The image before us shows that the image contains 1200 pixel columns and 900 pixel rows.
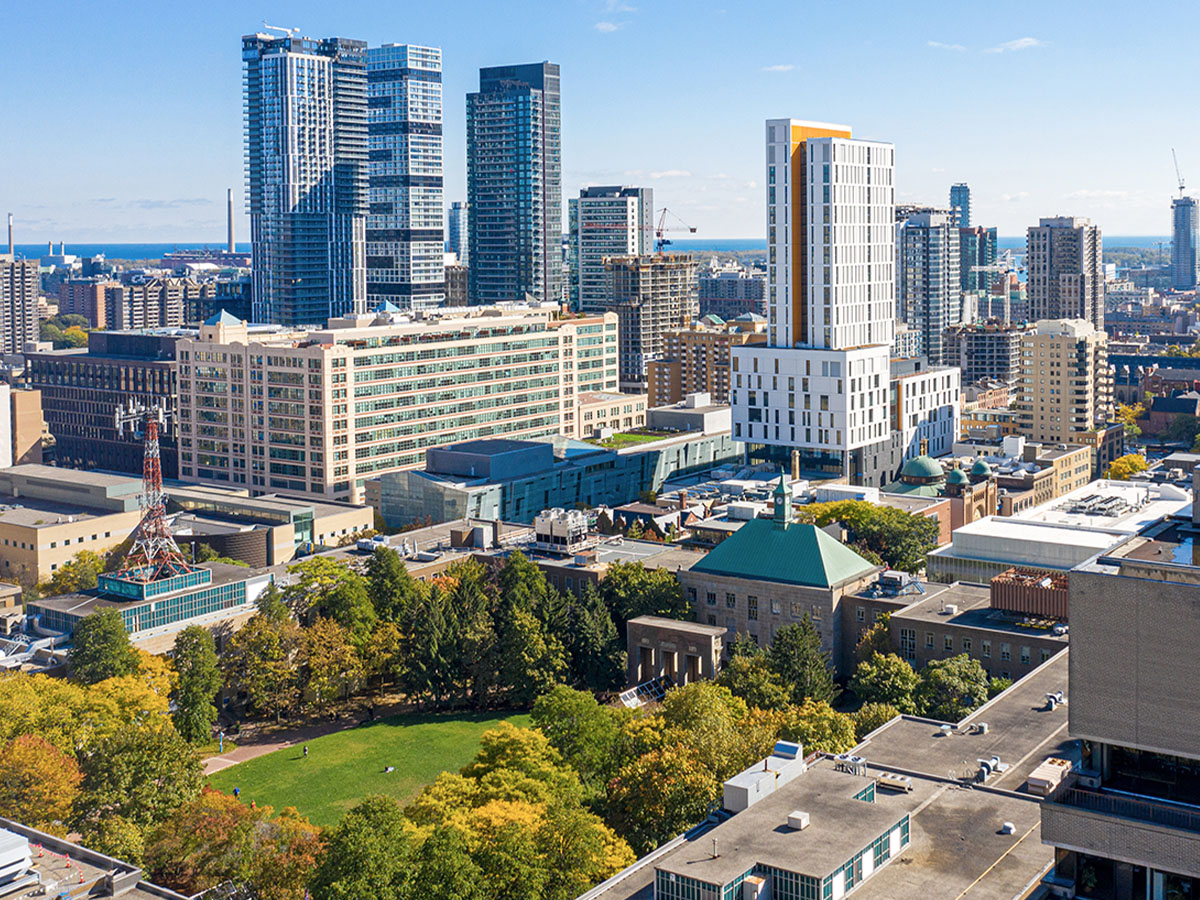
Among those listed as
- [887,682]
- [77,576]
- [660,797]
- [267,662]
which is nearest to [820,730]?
[660,797]

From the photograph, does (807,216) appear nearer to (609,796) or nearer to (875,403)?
(875,403)

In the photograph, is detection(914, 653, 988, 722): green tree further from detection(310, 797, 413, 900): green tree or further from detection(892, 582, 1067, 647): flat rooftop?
detection(310, 797, 413, 900): green tree

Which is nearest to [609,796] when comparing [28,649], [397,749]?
[397,749]

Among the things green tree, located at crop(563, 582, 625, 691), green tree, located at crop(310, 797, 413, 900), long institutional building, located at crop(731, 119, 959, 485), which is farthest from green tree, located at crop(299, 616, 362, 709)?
long institutional building, located at crop(731, 119, 959, 485)

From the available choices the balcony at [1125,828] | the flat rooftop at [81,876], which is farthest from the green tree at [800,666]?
the balcony at [1125,828]

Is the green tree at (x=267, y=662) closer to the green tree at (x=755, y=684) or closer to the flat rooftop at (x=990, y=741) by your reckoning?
the green tree at (x=755, y=684)

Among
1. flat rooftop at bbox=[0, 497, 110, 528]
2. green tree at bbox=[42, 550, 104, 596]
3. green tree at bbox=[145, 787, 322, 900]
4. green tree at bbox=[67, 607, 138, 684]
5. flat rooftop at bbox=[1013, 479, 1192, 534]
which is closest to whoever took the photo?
green tree at bbox=[145, 787, 322, 900]

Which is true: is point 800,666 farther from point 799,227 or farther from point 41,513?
point 799,227
